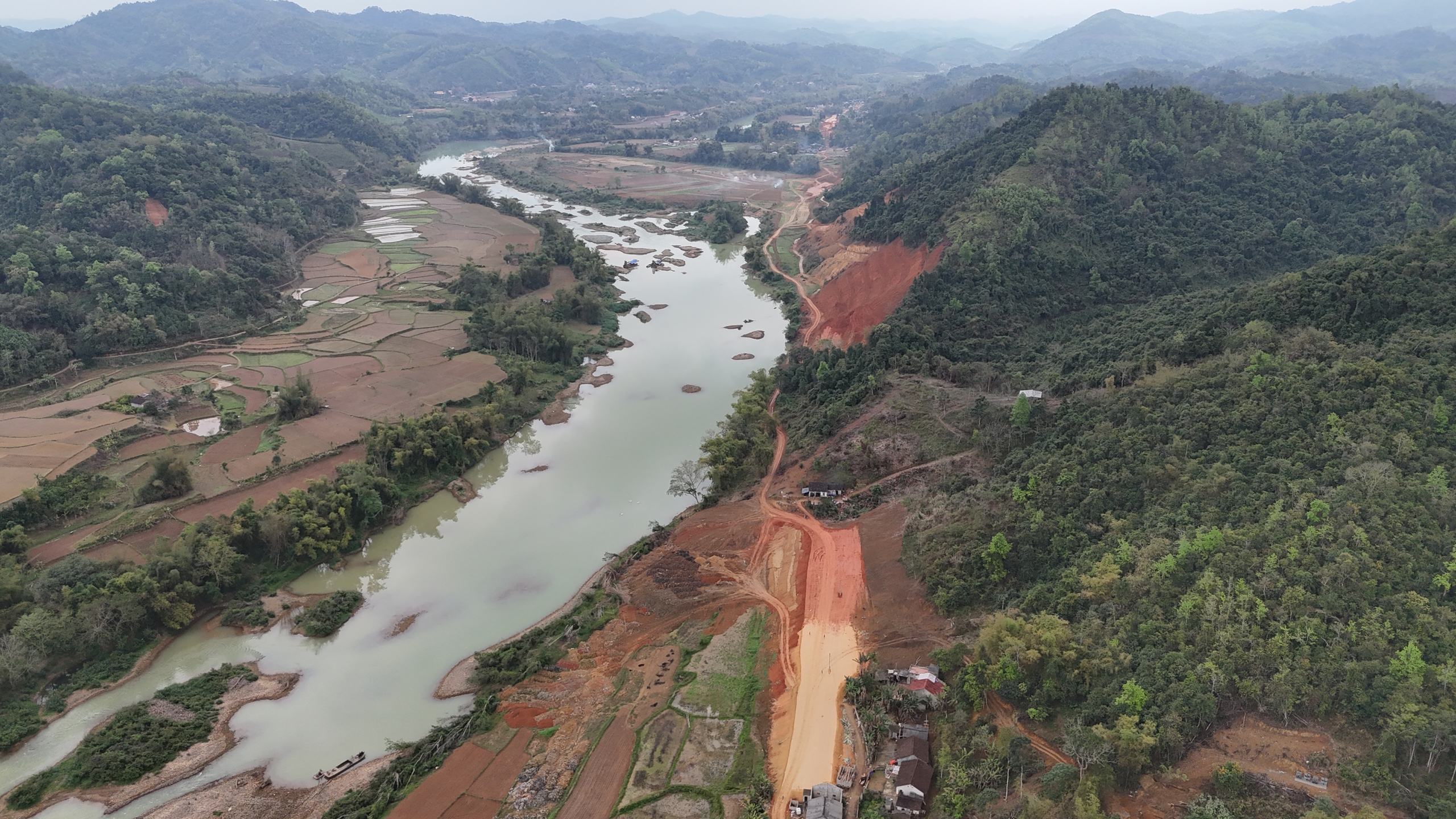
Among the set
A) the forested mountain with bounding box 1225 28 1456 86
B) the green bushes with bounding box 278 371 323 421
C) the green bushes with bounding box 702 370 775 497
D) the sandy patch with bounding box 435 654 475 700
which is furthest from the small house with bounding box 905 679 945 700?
the forested mountain with bounding box 1225 28 1456 86

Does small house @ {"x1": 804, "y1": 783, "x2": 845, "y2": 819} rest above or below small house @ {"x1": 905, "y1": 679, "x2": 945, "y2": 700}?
below

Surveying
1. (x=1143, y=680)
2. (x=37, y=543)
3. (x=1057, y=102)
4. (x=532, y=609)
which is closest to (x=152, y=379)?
(x=37, y=543)

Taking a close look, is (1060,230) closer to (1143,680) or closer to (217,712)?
(1143,680)

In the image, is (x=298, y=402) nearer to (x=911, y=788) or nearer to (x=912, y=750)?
(x=912, y=750)

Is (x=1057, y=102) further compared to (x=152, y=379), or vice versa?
(x=1057, y=102)

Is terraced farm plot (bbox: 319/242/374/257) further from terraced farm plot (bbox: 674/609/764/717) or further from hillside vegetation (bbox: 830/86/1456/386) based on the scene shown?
terraced farm plot (bbox: 674/609/764/717)

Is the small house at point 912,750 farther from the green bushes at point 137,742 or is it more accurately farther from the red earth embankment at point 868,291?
the red earth embankment at point 868,291

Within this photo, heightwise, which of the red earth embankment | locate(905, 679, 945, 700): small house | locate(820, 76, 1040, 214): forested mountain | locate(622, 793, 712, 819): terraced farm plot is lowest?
locate(622, 793, 712, 819): terraced farm plot
